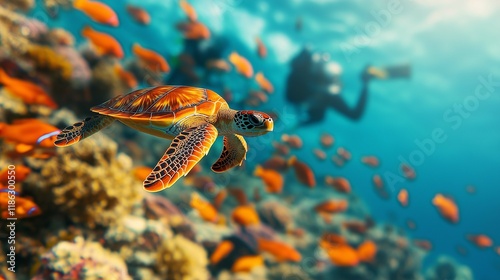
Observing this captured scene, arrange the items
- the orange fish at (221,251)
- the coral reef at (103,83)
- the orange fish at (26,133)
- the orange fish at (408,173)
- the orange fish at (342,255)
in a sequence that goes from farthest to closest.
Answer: the orange fish at (408,173) → the coral reef at (103,83) → the orange fish at (342,255) → the orange fish at (221,251) → the orange fish at (26,133)

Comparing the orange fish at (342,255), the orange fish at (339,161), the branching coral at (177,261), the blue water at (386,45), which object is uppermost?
the blue water at (386,45)

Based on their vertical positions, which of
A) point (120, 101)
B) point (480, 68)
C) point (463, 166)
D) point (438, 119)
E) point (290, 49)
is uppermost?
point (463, 166)

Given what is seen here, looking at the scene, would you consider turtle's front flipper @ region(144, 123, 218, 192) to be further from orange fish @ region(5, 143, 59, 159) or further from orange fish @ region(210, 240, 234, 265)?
orange fish @ region(210, 240, 234, 265)

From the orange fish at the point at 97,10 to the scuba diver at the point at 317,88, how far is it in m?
10.1

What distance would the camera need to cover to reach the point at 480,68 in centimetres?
1859

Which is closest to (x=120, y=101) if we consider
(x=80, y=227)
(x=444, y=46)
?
(x=80, y=227)

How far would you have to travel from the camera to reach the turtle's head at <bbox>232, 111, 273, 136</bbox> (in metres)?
2.29

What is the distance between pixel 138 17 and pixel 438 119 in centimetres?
3042

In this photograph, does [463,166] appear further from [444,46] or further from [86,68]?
[86,68]

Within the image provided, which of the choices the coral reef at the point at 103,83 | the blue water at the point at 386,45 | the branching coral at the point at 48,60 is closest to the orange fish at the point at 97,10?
the branching coral at the point at 48,60

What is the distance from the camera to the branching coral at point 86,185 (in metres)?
3.66

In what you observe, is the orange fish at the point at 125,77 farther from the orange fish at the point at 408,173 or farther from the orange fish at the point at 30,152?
the orange fish at the point at 408,173

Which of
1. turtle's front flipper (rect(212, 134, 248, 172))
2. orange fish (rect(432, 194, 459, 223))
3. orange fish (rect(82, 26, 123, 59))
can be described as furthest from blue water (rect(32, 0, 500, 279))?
turtle's front flipper (rect(212, 134, 248, 172))

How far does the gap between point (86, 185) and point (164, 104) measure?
2.04 metres
